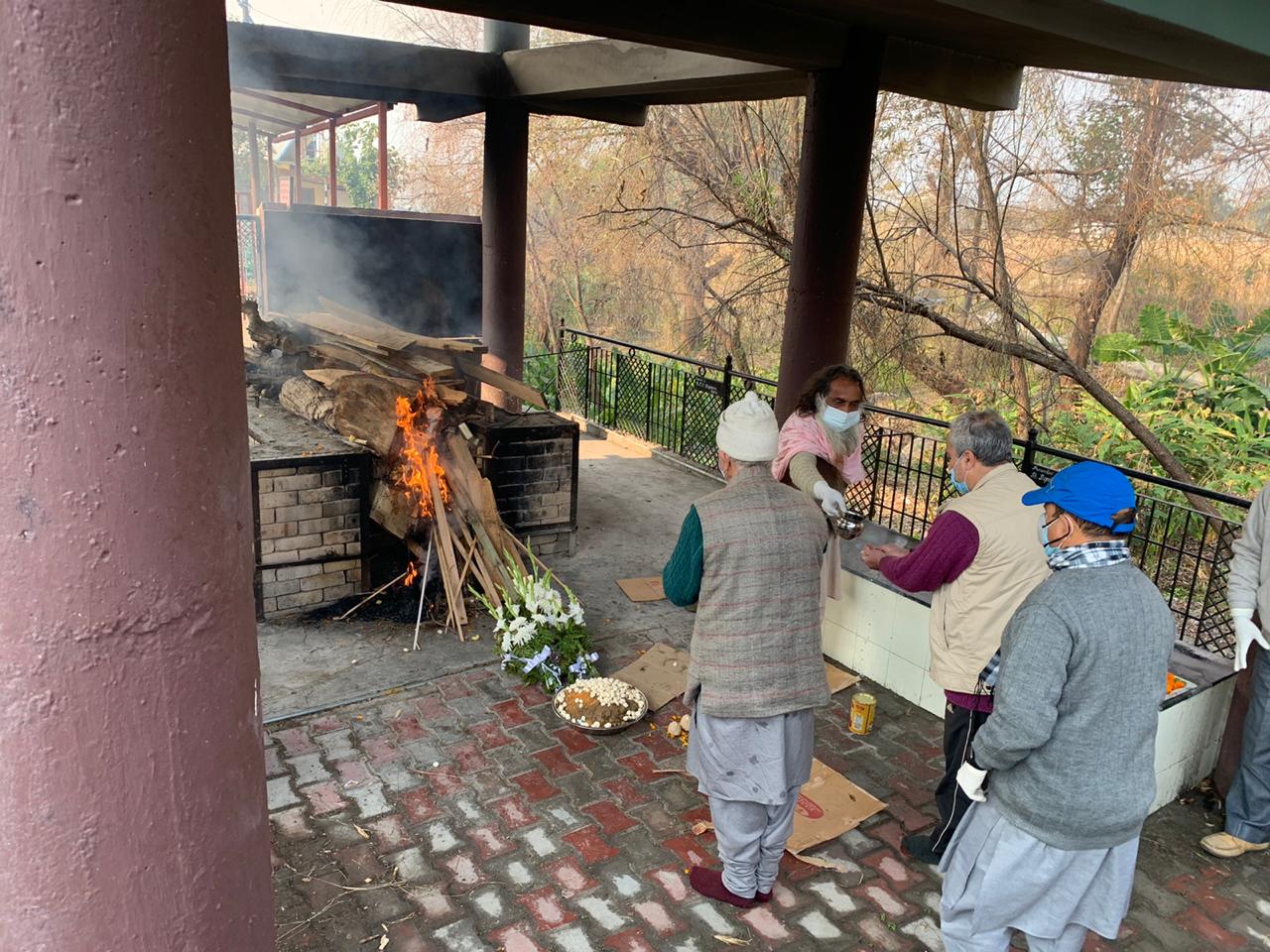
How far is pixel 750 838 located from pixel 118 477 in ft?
9.26

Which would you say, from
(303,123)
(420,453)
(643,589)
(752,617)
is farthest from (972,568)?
(303,123)

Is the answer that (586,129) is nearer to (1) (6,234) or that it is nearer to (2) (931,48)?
(2) (931,48)

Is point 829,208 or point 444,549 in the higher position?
point 829,208

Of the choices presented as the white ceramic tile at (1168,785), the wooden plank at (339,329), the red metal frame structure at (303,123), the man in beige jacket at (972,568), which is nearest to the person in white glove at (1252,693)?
the white ceramic tile at (1168,785)

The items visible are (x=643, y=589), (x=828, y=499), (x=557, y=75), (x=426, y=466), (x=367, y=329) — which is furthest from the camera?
(x=557, y=75)

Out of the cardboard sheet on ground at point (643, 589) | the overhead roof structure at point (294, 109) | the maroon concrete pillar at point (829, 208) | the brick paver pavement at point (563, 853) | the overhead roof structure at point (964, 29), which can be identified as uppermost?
the overhead roof structure at point (294, 109)

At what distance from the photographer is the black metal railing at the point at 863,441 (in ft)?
26.1

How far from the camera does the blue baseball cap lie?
2.49m

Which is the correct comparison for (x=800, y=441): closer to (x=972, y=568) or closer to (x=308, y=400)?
(x=972, y=568)

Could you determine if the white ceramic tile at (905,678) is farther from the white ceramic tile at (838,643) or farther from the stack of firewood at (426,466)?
the stack of firewood at (426,466)

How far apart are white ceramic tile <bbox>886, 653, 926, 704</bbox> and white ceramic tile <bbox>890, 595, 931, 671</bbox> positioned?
4cm

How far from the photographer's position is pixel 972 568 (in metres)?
3.59

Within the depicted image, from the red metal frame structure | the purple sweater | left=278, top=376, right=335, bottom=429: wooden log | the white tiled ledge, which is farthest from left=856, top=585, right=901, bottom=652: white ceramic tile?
the red metal frame structure

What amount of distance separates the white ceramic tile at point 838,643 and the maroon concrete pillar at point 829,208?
1932 mm
